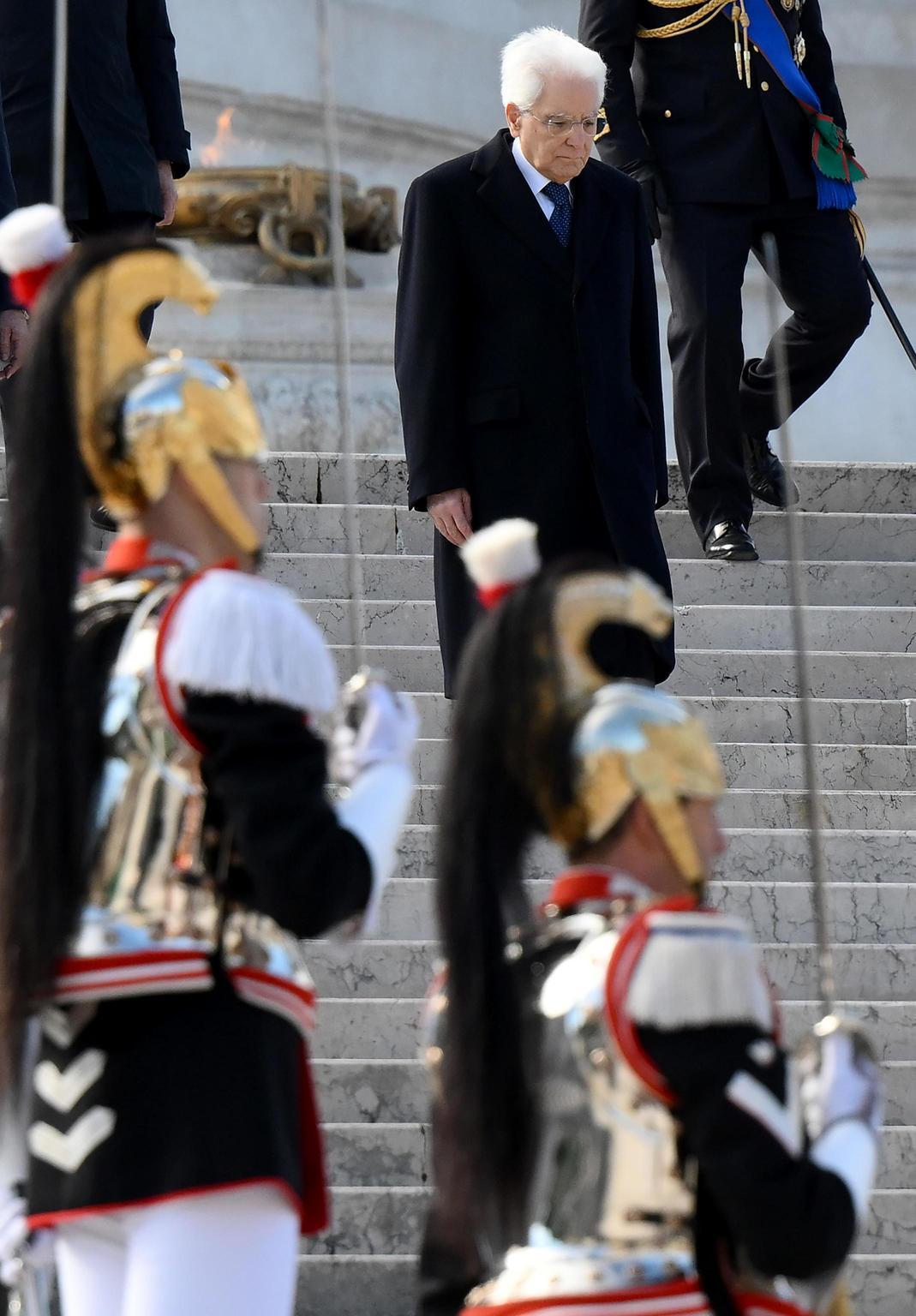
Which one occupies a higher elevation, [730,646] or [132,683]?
[730,646]

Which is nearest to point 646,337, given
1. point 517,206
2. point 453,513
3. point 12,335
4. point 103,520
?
point 517,206

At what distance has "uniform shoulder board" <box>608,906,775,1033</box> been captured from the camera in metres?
2.90

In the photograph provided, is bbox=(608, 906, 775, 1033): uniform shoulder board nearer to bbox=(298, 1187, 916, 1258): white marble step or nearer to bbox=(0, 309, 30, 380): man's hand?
bbox=(298, 1187, 916, 1258): white marble step

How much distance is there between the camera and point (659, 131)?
25.4 feet

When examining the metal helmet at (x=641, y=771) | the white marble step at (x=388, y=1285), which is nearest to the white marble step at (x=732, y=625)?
the white marble step at (x=388, y=1285)

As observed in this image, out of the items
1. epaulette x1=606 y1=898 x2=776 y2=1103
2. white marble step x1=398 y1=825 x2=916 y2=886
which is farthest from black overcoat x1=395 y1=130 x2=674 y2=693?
epaulette x1=606 y1=898 x2=776 y2=1103

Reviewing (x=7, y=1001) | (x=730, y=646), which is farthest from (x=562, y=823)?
(x=730, y=646)

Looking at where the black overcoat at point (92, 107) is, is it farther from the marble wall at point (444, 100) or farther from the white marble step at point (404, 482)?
the marble wall at point (444, 100)

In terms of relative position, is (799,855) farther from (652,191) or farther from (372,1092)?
(652,191)

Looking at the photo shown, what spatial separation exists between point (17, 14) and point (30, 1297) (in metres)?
4.93

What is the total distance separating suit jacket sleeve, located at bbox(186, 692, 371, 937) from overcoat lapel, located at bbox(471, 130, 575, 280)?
3057mm

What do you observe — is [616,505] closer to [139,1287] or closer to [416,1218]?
[416,1218]

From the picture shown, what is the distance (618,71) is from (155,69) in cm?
123

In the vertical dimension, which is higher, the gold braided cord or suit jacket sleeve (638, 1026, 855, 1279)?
the gold braided cord
